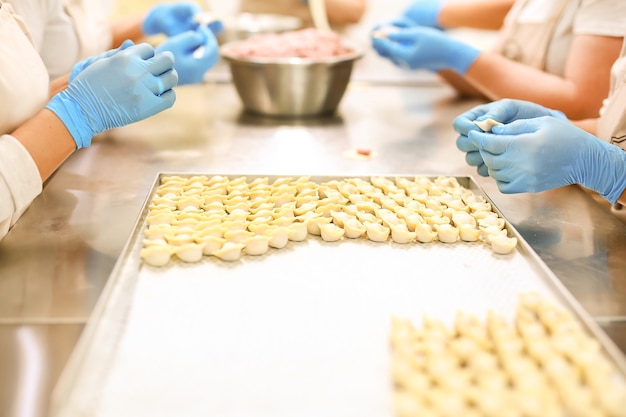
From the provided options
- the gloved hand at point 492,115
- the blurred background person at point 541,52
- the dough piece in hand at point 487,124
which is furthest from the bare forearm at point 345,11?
the dough piece in hand at point 487,124

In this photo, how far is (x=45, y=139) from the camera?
4.65 feet

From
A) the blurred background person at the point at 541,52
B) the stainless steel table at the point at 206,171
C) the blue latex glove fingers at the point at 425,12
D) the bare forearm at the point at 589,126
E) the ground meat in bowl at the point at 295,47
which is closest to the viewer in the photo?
the stainless steel table at the point at 206,171

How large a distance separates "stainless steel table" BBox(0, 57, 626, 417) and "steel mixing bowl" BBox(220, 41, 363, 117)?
6cm

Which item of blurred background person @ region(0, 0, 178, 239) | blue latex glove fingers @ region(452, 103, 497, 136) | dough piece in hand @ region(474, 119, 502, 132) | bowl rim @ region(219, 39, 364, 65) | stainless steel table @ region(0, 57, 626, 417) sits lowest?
stainless steel table @ region(0, 57, 626, 417)

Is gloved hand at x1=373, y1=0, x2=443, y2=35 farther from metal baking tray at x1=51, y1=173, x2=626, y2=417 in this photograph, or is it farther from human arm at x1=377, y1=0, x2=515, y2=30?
metal baking tray at x1=51, y1=173, x2=626, y2=417

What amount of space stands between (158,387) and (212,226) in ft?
1.70

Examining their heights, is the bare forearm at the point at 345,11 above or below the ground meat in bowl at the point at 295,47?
below

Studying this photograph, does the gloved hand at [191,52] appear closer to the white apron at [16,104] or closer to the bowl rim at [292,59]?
the bowl rim at [292,59]

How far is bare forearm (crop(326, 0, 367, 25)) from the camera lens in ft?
9.40

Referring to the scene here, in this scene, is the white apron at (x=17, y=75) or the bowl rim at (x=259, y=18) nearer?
the white apron at (x=17, y=75)

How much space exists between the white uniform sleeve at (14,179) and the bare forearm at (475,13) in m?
2.04

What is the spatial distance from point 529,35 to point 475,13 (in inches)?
22.7

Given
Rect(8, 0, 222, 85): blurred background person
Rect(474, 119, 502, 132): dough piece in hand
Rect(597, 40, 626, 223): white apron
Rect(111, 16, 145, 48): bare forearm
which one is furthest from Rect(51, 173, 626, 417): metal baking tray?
Rect(111, 16, 145, 48): bare forearm

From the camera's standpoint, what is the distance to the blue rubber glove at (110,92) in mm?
1482
